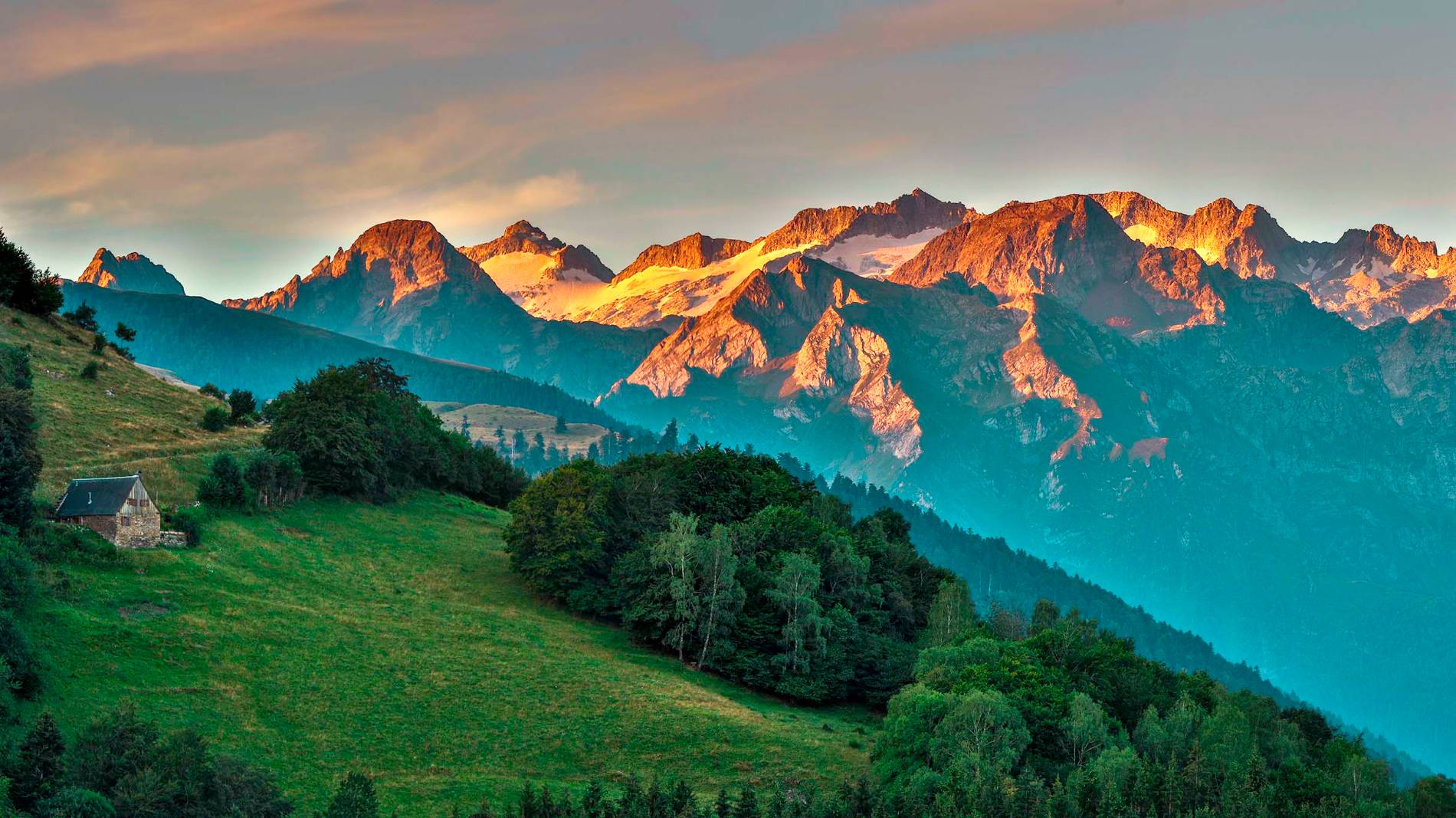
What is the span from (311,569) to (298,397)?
28855mm

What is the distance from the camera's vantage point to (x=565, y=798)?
79.0 m

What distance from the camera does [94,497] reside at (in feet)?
319

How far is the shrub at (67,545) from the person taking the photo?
296 ft

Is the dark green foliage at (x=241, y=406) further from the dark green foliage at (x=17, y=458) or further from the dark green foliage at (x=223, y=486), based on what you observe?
the dark green foliage at (x=17, y=458)

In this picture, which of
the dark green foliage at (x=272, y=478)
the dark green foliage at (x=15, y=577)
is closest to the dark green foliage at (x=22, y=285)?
the dark green foliage at (x=272, y=478)

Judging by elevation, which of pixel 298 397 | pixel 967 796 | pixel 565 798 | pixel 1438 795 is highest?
pixel 298 397

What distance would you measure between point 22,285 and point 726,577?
8424 centimetres

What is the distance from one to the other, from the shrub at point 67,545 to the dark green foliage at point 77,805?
30067 millimetres

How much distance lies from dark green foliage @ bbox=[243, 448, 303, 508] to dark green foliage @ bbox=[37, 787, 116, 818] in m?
55.8

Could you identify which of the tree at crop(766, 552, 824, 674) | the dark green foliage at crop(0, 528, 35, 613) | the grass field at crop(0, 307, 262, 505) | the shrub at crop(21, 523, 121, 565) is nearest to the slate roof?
the shrub at crop(21, 523, 121, 565)

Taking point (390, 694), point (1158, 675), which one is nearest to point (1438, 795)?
point (1158, 675)

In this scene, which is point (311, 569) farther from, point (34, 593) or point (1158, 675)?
point (1158, 675)

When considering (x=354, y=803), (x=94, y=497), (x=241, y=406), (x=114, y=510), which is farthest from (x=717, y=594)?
(x=241, y=406)

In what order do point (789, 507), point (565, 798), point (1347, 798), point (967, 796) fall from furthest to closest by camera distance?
1. point (789, 507)
2. point (1347, 798)
3. point (967, 796)
4. point (565, 798)
